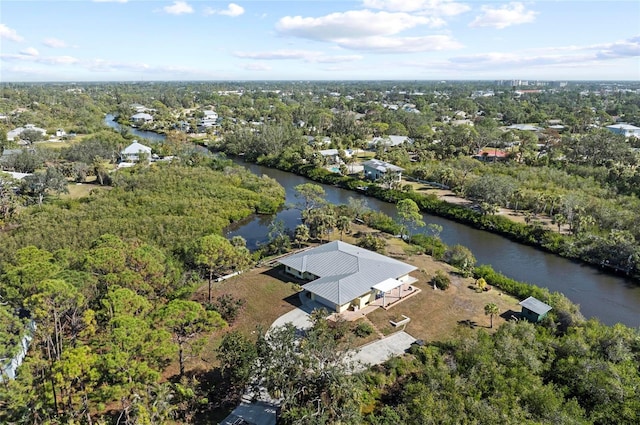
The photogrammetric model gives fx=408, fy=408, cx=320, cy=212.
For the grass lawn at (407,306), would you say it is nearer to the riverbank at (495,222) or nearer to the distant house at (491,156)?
the riverbank at (495,222)

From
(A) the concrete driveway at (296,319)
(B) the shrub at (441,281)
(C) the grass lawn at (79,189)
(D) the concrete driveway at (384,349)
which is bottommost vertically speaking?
(D) the concrete driveway at (384,349)

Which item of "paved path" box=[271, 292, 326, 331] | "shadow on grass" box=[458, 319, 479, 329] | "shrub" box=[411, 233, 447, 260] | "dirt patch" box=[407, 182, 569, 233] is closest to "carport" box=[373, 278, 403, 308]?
"paved path" box=[271, 292, 326, 331]

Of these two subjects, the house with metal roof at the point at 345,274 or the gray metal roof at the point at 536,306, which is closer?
the gray metal roof at the point at 536,306

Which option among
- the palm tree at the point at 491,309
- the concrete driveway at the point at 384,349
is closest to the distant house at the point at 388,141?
the palm tree at the point at 491,309

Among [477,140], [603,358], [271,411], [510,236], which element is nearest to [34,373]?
[271,411]

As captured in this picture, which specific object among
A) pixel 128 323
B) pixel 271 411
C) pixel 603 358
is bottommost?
pixel 271 411

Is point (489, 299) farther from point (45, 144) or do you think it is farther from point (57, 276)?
point (45, 144)

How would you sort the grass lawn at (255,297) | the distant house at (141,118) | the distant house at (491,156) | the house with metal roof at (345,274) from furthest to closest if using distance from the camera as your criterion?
the distant house at (141,118) → the distant house at (491,156) → the house with metal roof at (345,274) → the grass lawn at (255,297)
